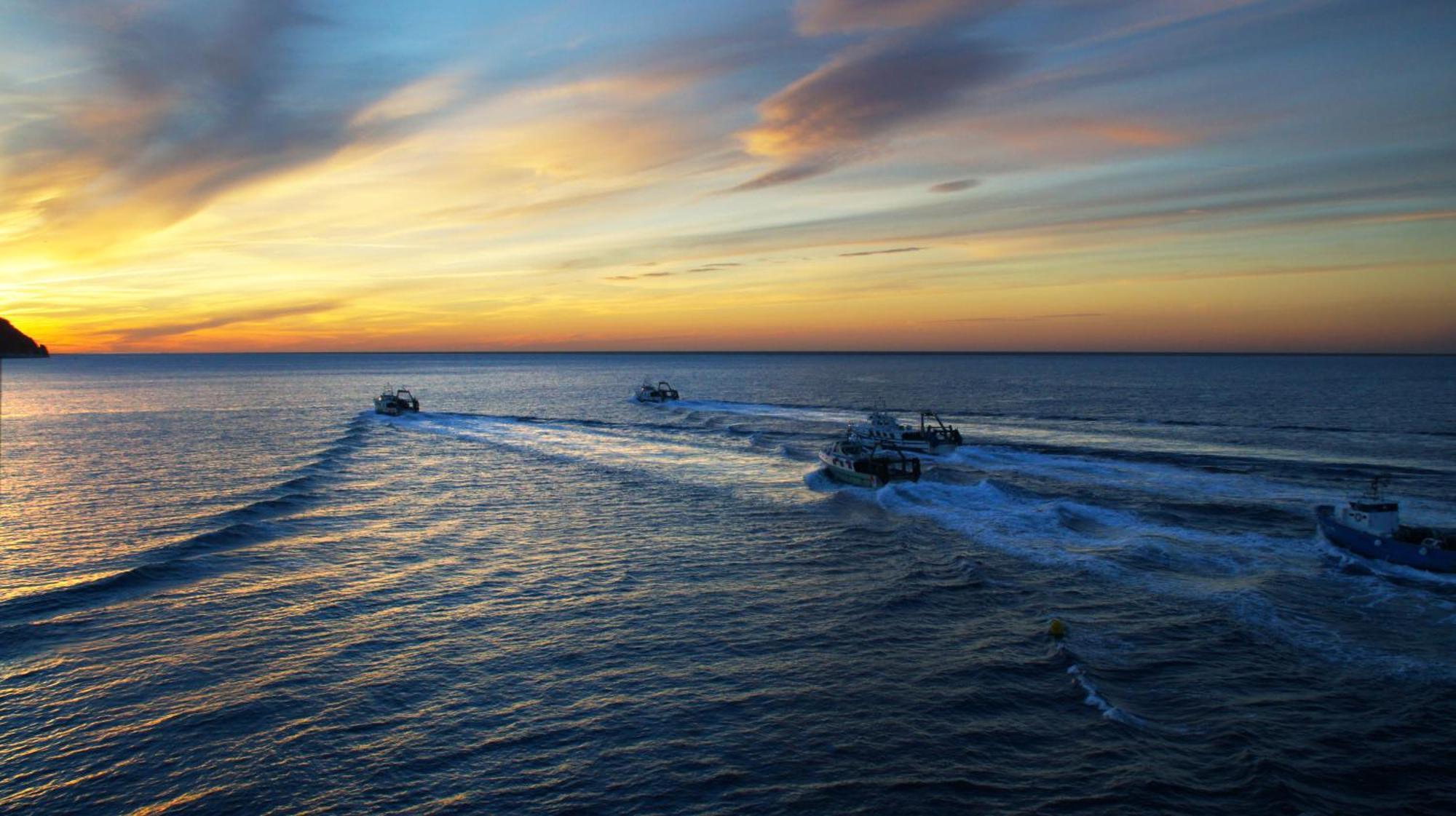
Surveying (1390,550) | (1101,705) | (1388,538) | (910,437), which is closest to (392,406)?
(910,437)

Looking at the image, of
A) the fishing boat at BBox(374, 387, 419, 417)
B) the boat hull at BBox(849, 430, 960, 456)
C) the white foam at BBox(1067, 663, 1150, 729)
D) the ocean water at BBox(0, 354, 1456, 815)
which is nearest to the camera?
the ocean water at BBox(0, 354, 1456, 815)

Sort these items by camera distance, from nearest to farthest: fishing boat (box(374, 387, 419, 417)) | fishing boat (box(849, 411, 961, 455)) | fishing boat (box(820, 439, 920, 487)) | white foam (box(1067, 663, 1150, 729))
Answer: white foam (box(1067, 663, 1150, 729)) → fishing boat (box(820, 439, 920, 487)) → fishing boat (box(849, 411, 961, 455)) → fishing boat (box(374, 387, 419, 417))

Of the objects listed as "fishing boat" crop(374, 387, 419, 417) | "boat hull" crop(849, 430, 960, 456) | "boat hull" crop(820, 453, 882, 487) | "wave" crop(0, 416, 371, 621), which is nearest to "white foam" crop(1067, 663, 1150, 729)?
"boat hull" crop(820, 453, 882, 487)

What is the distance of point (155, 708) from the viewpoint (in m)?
25.6

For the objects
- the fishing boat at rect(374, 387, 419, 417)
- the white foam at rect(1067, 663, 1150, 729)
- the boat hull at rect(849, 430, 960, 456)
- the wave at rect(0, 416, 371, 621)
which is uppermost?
the fishing boat at rect(374, 387, 419, 417)

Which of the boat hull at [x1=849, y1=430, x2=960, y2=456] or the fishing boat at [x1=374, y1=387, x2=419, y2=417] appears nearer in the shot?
the boat hull at [x1=849, y1=430, x2=960, y2=456]

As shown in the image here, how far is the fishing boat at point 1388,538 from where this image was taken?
129 feet

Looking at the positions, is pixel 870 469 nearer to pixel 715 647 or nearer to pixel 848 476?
pixel 848 476

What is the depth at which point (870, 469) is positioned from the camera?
66.1 metres

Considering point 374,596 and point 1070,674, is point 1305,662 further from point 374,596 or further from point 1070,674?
point 374,596

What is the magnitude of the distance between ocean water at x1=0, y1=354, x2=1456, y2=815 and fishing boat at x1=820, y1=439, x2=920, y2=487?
2.06m

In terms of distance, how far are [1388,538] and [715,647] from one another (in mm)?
37545

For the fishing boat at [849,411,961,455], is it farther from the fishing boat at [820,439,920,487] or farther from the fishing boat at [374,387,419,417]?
Answer: the fishing boat at [374,387,419,417]

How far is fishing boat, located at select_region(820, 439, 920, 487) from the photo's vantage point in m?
65.8
